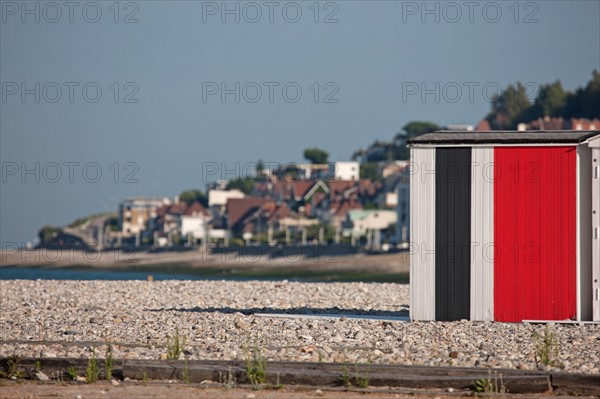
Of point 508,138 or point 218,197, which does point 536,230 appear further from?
point 218,197

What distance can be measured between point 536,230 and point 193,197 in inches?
5991

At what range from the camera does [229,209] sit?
135 metres

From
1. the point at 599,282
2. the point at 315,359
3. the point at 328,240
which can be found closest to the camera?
the point at 315,359

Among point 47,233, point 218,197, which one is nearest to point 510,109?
point 218,197

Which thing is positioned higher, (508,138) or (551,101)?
(551,101)

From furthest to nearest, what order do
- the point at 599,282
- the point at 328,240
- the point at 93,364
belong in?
the point at 328,240, the point at 599,282, the point at 93,364

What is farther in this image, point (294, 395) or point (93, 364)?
point (93, 364)

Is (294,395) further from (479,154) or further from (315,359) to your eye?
(479,154)

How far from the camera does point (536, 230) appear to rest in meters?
17.2

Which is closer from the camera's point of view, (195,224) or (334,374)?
(334,374)

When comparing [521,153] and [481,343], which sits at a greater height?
[521,153]

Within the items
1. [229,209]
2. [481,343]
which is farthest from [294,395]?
[229,209]

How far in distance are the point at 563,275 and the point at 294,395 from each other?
718 cm

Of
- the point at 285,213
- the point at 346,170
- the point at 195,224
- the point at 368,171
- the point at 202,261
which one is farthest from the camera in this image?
the point at 368,171
